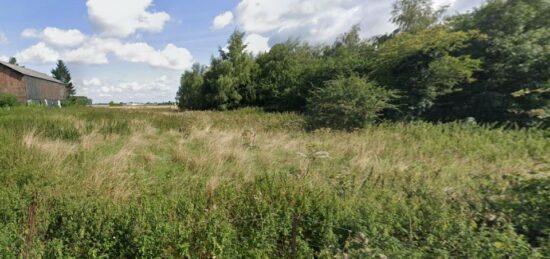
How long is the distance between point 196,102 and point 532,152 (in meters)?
33.6

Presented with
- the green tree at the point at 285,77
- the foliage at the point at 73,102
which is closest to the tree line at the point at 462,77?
the green tree at the point at 285,77

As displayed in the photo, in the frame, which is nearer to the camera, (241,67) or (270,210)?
(270,210)

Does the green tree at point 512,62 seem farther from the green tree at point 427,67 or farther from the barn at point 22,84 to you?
the barn at point 22,84

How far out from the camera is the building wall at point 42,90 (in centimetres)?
4678

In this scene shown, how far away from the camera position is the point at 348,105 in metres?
12.4

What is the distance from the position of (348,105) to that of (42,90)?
60.0 m

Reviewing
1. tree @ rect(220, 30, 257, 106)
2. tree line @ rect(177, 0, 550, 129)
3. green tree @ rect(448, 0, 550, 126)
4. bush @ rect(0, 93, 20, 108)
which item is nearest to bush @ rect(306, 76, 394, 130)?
tree line @ rect(177, 0, 550, 129)

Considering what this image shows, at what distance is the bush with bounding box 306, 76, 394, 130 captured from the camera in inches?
487

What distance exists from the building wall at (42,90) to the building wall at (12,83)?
83cm

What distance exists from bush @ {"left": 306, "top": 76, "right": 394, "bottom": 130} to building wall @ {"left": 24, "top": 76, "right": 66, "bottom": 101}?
170 feet

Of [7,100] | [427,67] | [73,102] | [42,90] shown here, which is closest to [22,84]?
[42,90]

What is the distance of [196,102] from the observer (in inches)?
1437

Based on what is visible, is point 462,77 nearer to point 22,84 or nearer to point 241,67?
point 241,67

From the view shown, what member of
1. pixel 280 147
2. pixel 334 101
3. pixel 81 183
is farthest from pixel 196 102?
pixel 81 183
